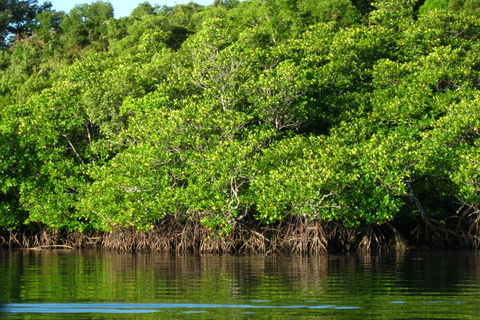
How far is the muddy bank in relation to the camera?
1823cm

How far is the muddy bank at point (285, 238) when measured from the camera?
1823 centimetres

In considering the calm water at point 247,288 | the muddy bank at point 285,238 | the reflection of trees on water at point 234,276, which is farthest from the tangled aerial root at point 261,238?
the calm water at point 247,288

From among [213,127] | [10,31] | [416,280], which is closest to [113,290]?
[416,280]

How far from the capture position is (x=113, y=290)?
10164mm

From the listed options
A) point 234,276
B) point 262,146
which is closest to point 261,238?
point 262,146

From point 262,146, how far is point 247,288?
8.90 metres

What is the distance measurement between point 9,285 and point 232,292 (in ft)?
12.6

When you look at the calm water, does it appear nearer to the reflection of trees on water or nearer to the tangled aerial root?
the reflection of trees on water

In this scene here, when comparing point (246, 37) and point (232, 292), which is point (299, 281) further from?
point (246, 37)

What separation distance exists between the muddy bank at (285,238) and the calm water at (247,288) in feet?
5.29

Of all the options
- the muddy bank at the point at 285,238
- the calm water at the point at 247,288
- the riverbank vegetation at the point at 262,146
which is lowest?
the calm water at the point at 247,288

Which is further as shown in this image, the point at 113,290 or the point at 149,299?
the point at 113,290

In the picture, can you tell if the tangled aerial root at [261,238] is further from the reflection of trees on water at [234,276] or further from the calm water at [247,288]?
the calm water at [247,288]

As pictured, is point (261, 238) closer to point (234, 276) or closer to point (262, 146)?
point (262, 146)
